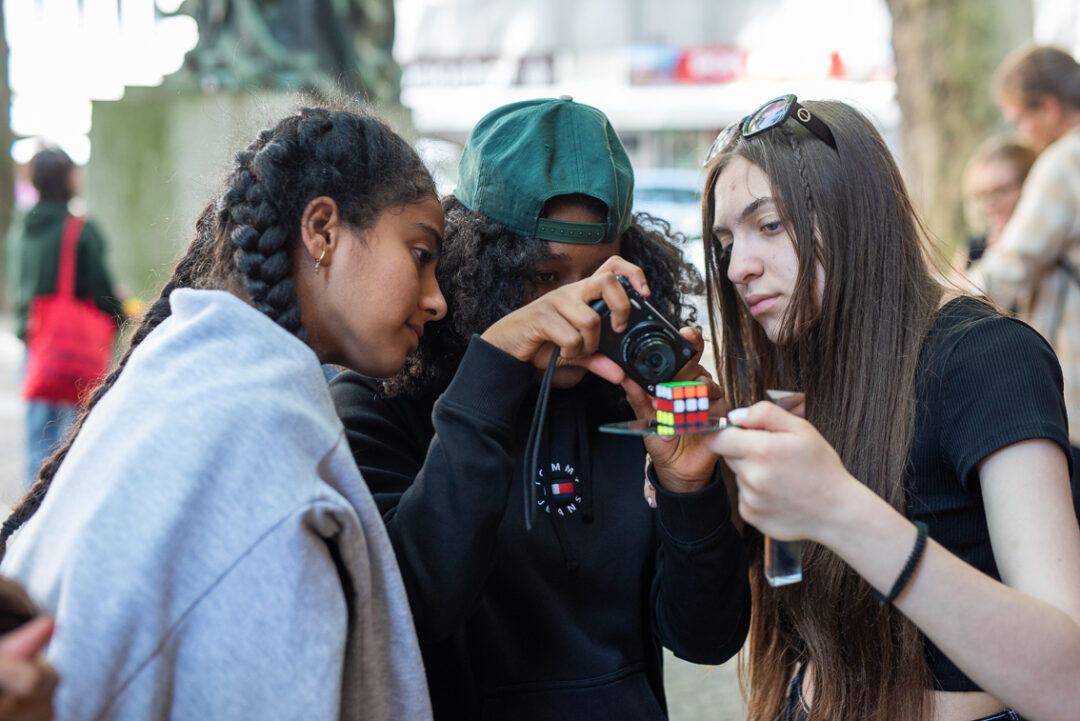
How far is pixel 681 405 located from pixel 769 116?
0.68m

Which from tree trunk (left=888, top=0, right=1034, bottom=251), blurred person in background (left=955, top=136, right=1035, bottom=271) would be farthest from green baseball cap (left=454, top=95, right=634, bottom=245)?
tree trunk (left=888, top=0, right=1034, bottom=251)

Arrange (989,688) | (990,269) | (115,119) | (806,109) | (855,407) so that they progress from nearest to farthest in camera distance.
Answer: (989,688)
(855,407)
(806,109)
(990,269)
(115,119)

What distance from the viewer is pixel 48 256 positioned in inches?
194

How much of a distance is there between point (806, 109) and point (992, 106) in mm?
6086

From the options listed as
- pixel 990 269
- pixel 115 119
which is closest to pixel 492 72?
pixel 115 119

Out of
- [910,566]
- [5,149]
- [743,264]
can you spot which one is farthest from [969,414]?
[5,149]

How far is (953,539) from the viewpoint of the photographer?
1.53m

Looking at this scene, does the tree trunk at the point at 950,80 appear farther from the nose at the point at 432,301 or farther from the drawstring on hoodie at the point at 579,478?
the nose at the point at 432,301

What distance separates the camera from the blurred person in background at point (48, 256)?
4.86m

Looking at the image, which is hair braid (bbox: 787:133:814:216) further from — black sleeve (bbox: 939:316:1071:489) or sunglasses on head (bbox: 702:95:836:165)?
black sleeve (bbox: 939:316:1071:489)

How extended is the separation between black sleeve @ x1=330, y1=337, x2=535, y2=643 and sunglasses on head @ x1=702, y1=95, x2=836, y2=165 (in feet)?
2.09

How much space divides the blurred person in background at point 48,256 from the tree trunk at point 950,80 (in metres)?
5.33

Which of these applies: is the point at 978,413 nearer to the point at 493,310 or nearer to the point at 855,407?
the point at 855,407

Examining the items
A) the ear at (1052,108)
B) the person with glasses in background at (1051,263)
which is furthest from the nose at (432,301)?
the ear at (1052,108)
